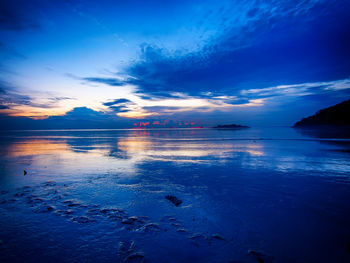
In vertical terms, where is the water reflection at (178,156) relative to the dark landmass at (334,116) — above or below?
below

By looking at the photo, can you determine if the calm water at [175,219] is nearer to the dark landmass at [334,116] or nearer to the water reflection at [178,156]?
the water reflection at [178,156]

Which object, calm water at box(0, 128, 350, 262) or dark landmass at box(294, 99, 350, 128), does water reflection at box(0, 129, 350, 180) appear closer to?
calm water at box(0, 128, 350, 262)

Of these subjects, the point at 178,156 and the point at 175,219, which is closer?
the point at 175,219

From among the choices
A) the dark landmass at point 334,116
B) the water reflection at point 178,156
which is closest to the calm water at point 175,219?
the water reflection at point 178,156

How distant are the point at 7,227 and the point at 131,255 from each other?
402cm

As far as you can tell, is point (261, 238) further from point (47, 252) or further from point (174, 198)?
point (47, 252)

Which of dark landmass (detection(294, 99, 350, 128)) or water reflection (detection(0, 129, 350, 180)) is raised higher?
dark landmass (detection(294, 99, 350, 128))

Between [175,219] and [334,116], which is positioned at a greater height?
[334,116]

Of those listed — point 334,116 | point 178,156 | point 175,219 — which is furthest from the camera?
point 334,116

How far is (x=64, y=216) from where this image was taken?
5.86 m

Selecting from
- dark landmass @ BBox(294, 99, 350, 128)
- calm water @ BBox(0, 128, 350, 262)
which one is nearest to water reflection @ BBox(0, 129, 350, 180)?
calm water @ BBox(0, 128, 350, 262)

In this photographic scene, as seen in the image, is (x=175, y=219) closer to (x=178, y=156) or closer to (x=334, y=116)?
(x=178, y=156)

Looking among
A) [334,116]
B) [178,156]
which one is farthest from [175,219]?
[334,116]

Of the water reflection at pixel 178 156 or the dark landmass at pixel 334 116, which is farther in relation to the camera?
the dark landmass at pixel 334 116
